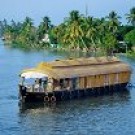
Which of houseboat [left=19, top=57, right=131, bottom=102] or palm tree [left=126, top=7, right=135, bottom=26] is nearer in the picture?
houseboat [left=19, top=57, right=131, bottom=102]

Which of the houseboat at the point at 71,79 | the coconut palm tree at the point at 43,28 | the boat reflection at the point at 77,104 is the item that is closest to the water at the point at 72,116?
the boat reflection at the point at 77,104

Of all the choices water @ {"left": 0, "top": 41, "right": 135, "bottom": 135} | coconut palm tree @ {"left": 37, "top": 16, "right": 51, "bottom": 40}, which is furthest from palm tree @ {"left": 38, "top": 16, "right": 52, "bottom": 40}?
water @ {"left": 0, "top": 41, "right": 135, "bottom": 135}

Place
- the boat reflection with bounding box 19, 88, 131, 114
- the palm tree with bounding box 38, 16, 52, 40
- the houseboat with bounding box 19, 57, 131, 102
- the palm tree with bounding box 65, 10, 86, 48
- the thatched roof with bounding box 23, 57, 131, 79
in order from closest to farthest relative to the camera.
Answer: the boat reflection with bounding box 19, 88, 131, 114
the houseboat with bounding box 19, 57, 131, 102
the thatched roof with bounding box 23, 57, 131, 79
the palm tree with bounding box 65, 10, 86, 48
the palm tree with bounding box 38, 16, 52, 40

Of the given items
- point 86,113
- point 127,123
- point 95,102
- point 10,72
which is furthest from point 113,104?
point 10,72

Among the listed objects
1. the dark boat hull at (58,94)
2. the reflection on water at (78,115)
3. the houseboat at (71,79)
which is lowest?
the reflection on water at (78,115)

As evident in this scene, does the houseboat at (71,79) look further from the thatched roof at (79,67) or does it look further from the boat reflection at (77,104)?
the boat reflection at (77,104)

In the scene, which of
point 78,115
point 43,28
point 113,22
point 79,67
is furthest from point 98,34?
point 78,115

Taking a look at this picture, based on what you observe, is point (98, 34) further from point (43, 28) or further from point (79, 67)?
point (79, 67)

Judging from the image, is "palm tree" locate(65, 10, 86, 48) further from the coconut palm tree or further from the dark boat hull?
the dark boat hull
